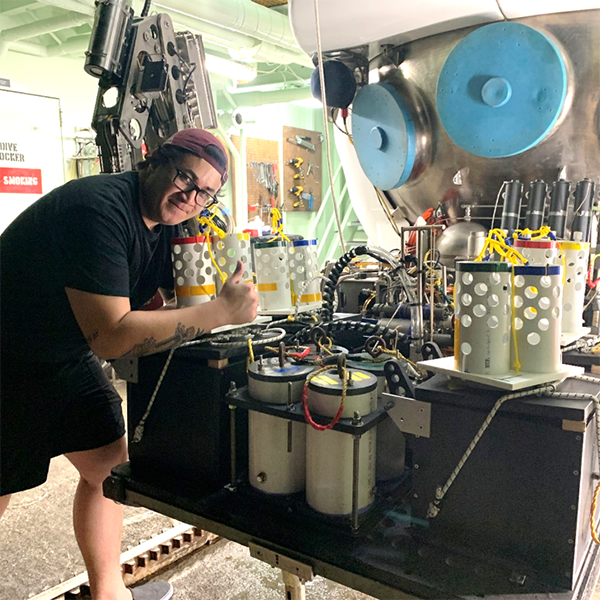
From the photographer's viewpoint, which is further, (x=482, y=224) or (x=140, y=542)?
(x=482, y=224)

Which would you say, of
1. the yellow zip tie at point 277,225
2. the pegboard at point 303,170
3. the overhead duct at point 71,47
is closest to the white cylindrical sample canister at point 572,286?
the yellow zip tie at point 277,225

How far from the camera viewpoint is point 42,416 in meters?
1.18

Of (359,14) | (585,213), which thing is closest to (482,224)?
(585,213)

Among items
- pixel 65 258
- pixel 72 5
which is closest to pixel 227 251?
pixel 65 258

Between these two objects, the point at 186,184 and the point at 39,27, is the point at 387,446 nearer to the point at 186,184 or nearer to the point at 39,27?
the point at 186,184

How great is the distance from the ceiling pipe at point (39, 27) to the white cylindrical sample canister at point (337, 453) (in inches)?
122

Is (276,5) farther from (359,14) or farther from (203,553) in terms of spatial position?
(203,553)

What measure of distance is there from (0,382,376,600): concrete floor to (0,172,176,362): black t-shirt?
850mm

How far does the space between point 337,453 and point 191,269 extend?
1.71 feet

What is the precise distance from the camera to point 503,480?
77 centimetres

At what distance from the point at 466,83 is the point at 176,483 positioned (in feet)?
4.58

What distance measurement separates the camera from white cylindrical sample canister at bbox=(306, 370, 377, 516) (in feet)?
2.86

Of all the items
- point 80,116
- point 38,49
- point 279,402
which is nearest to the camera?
point 279,402

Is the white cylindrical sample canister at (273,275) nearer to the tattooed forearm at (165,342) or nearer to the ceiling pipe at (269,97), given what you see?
the tattooed forearm at (165,342)
